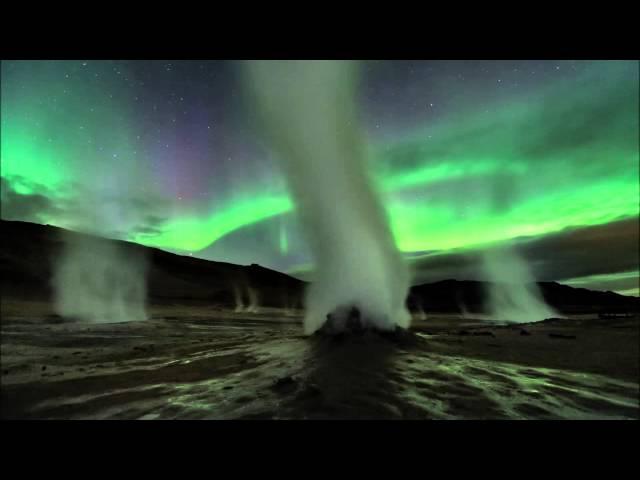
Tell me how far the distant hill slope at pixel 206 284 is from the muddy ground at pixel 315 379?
28.1m

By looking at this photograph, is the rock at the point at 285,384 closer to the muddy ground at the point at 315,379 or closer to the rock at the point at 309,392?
the muddy ground at the point at 315,379

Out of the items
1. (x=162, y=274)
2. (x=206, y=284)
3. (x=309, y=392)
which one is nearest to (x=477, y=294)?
(x=206, y=284)

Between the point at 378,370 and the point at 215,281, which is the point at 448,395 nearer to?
the point at 378,370

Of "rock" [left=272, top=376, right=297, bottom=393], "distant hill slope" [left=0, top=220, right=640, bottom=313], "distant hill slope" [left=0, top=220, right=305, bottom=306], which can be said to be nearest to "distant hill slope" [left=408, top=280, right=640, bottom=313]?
"distant hill slope" [left=0, top=220, right=640, bottom=313]

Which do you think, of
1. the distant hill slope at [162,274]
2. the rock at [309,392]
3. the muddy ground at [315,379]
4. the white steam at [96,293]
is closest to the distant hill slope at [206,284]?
the distant hill slope at [162,274]

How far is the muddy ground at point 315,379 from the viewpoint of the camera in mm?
6520

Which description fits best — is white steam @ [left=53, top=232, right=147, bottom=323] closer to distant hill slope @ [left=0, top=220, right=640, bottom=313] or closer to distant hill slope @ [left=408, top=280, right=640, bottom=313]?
distant hill slope @ [left=0, top=220, right=640, bottom=313]

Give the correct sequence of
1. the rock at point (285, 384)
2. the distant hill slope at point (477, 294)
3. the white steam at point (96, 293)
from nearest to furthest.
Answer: the rock at point (285, 384) → the white steam at point (96, 293) → the distant hill slope at point (477, 294)

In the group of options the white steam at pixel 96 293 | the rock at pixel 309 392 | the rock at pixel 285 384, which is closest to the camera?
the rock at pixel 309 392

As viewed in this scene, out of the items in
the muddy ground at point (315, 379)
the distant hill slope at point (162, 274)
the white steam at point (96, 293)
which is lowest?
the muddy ground at point (315, 379)

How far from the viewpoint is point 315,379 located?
28.2 ft

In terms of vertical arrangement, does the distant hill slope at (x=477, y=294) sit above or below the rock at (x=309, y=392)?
above

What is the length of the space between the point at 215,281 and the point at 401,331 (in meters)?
104

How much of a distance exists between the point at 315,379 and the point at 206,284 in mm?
102250
